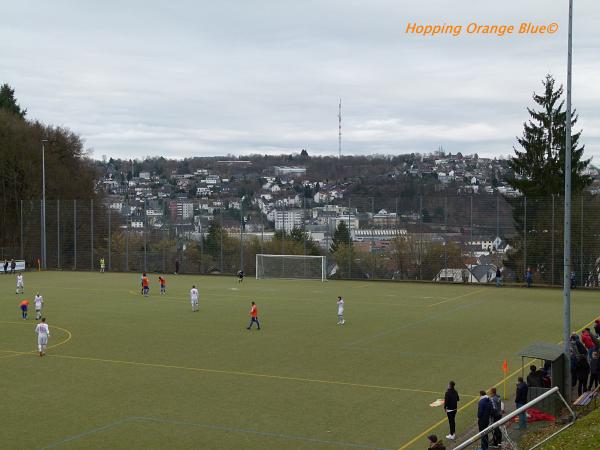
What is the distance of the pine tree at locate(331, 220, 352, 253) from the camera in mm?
63906

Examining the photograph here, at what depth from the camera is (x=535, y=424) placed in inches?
709

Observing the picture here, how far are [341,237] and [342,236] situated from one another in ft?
0.45

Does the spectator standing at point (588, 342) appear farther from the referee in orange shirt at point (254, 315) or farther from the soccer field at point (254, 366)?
the referee in orange shirt at point (254, 315)

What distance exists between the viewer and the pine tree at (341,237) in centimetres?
6391

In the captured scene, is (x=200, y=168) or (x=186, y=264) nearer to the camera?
(x=186, y=264)

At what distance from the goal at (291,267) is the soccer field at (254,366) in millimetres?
13974

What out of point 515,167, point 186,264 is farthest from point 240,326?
point 515,167

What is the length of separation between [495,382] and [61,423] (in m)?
12.8

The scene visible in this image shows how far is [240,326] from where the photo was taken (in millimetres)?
34656

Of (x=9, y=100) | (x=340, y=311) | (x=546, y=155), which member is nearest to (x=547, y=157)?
(x=546, y=155)

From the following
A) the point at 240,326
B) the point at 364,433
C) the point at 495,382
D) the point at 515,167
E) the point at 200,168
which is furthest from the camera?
the point at 200,168

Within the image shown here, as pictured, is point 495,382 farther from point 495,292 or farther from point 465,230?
point 465,230

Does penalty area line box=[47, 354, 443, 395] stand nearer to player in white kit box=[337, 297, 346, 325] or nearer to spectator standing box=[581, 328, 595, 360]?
spectator standing box=[581, 328, 595, 360]

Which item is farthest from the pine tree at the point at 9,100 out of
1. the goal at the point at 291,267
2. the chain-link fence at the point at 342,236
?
the goal at the point at 291,267
